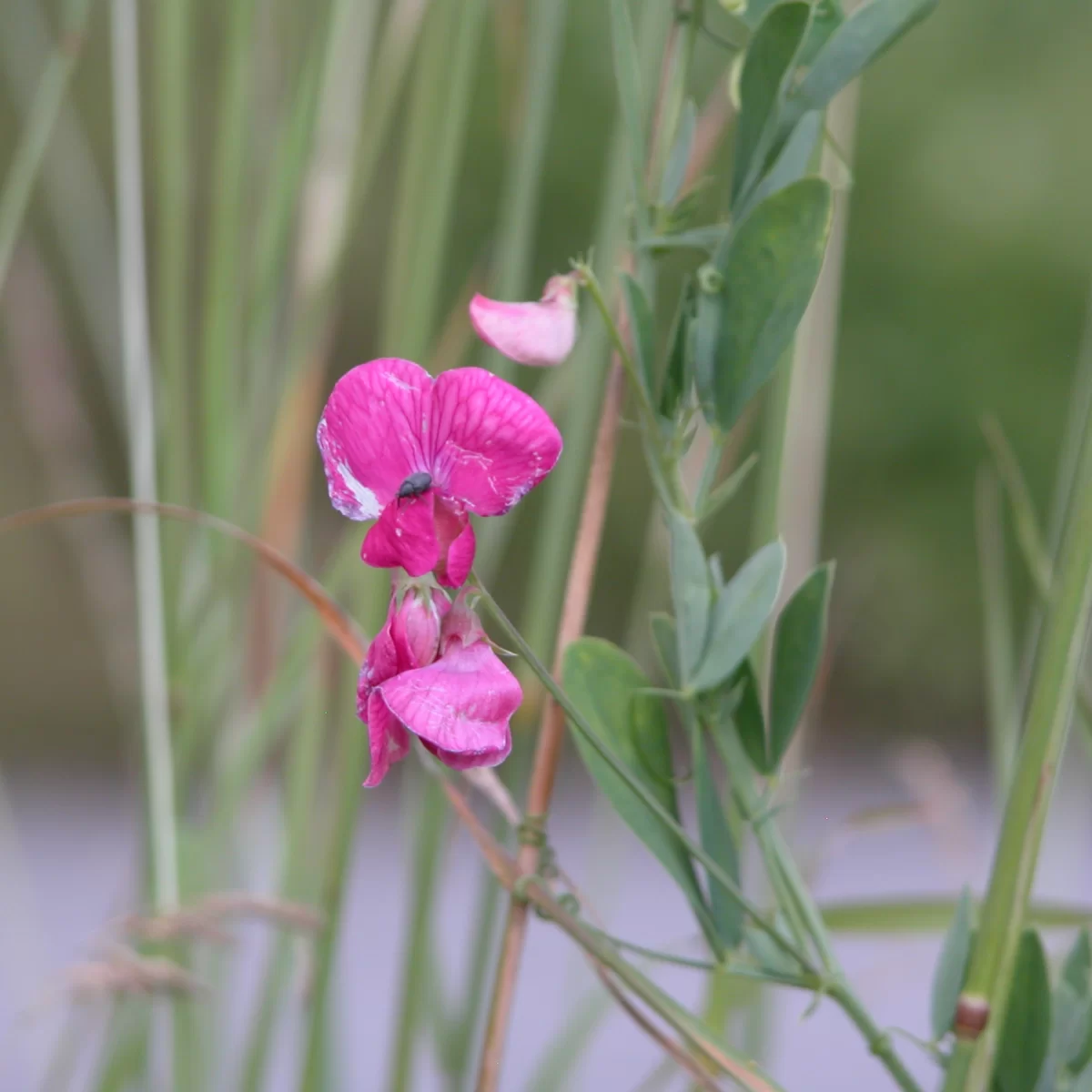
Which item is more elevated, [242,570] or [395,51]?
[395,51]

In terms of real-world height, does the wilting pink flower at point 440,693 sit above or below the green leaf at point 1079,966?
above

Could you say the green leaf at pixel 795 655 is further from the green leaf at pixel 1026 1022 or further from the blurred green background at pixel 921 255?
the blurred green background at pixel 921 255

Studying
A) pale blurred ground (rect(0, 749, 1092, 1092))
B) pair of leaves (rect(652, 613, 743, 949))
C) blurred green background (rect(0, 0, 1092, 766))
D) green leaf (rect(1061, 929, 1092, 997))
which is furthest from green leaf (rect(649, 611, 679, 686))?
blurred green background (rect(0, 0, 1092, 766))

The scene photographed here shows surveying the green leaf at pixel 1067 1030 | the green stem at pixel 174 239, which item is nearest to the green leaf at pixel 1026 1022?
the green leaf at pixel 1067 1030

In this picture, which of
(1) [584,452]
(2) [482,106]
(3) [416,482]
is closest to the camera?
(3) [416,482]

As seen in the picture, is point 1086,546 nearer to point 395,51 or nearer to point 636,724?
point 636,724

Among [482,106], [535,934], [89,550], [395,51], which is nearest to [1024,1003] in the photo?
[395,51]
